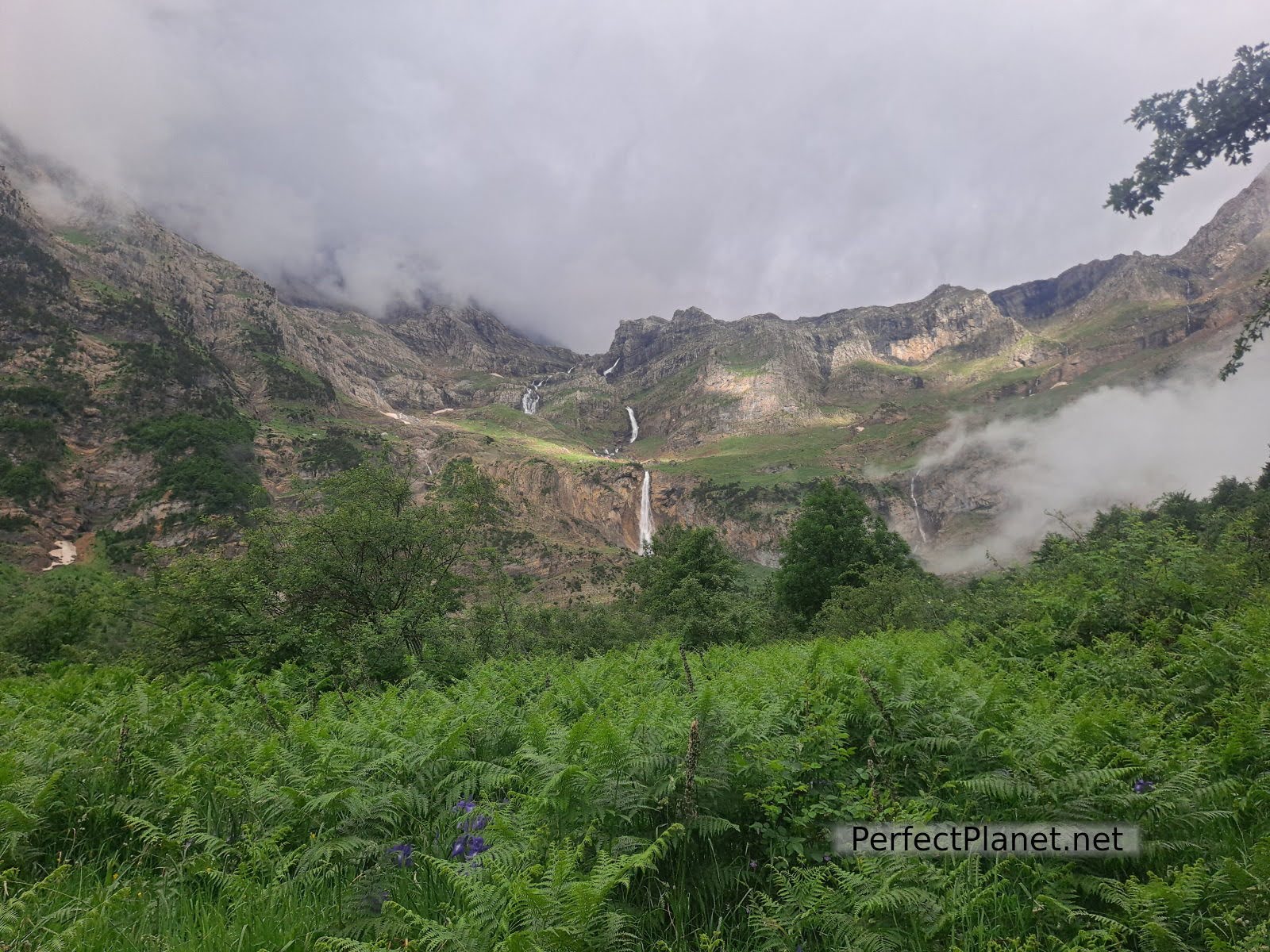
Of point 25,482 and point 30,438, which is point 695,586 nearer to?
point 25,482

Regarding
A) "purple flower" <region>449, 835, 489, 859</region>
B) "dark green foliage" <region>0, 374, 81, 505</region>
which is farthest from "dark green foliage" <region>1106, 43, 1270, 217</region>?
"dark green foliage" <region>0, 374, 81, 505</region>

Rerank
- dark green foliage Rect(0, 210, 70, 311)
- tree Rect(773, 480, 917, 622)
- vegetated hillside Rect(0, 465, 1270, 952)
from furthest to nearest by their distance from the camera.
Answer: dark green foliage Rect(0, 210, 70, 311), tree Rect(773, 480, 917, 622), vegetated hillside Rect(0, 465, 1270, 952)

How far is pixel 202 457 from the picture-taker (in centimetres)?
13838

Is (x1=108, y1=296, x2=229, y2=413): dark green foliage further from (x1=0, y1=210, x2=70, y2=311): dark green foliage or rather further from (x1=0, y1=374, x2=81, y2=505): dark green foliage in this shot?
(x1=0, y1=374, x2=81, y2=505): dark green foliage

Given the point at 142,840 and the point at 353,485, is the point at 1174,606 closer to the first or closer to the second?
the point at 142,840

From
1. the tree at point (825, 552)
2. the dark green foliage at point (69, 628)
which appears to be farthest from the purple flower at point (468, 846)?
the tree at point (825, 552)

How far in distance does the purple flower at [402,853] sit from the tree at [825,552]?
35.0m

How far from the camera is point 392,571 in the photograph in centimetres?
1653

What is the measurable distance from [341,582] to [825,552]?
31373 millimetres

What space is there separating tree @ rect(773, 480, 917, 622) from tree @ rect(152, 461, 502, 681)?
24918 mm

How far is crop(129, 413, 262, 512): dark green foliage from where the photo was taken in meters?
127

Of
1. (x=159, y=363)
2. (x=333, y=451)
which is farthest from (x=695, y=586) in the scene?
(x=159, y=363)

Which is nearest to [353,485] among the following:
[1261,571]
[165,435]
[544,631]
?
[544,631]

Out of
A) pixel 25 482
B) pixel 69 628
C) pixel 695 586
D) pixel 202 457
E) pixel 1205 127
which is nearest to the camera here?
pixel 1205 127
